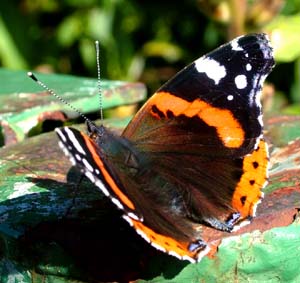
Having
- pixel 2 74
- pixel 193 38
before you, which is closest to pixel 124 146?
pixel 2 74

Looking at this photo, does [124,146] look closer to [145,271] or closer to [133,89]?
[145,271]

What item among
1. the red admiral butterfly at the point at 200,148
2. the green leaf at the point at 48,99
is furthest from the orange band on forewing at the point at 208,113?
the green leaf at the point at 48,99

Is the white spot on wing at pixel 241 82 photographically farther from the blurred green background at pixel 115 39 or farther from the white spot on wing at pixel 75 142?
the blurred green background at pixel 115 39

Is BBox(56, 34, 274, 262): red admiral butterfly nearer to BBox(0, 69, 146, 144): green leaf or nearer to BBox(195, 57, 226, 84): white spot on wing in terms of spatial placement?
BBox(195, 57, 226, 84): white spot on wing

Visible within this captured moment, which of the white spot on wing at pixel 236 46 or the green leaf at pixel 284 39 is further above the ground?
the white spot on wing at pixel 236 46

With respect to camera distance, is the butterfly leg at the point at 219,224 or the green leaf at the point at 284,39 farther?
the green leaf at the point at 284,39

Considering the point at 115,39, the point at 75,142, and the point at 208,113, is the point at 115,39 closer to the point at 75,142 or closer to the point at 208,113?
the point at 208,113
